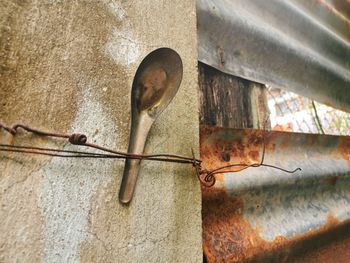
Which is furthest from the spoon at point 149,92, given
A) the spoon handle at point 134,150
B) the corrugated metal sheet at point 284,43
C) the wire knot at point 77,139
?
the corrugated metal sheet at point 284,43

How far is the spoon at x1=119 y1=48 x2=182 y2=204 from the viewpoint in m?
0.90

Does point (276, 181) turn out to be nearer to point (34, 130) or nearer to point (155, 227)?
point (155, 227)

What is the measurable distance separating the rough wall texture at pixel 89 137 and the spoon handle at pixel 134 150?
0.08ft

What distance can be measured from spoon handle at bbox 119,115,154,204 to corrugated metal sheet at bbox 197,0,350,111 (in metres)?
0.77

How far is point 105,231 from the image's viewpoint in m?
0.82

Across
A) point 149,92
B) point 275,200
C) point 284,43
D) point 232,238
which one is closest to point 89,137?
point 149,92

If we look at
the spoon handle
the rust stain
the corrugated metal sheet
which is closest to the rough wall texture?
the spoon handle

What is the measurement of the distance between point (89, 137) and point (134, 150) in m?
0.13

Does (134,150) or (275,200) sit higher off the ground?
(134,150)

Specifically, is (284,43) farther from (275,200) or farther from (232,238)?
(232,238)

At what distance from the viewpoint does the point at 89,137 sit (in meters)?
0.85

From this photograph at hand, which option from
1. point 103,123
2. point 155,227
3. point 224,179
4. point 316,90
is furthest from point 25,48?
point 316,90

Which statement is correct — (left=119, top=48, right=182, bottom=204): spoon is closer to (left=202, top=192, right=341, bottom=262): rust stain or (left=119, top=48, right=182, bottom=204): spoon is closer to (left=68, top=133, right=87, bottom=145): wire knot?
(left=68, top=133, right=87, bottom=145): wire knot

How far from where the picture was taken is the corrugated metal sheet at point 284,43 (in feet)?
5.54
